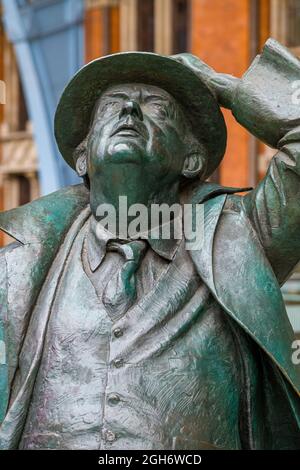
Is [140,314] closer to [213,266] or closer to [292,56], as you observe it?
[213,266]

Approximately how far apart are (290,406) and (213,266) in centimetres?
45

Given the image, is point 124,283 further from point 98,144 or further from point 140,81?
point 140,81

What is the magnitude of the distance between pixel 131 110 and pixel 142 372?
757 millimetres

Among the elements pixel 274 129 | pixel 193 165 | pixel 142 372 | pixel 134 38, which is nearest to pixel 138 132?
pixel 193 165

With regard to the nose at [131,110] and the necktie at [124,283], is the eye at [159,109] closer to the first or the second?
the nose at [131,110]

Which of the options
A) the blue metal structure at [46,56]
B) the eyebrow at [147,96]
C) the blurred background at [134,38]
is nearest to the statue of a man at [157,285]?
the eyebrow at [147,96]

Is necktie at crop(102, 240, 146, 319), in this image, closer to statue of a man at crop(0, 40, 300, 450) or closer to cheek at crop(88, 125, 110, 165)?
statue of a man at crop(0, 40, 300, 450)

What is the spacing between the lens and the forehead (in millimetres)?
3955

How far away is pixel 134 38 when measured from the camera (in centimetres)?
1805

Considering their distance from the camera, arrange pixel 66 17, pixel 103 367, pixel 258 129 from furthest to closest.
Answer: pixel 66 17 < pixel 258 129 < pixel 103 367

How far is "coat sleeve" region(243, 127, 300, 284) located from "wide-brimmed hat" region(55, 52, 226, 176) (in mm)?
253

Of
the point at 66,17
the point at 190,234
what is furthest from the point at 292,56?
the point at 66,17

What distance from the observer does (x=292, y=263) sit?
3932 mm

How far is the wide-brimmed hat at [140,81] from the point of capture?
3930 millimetres
